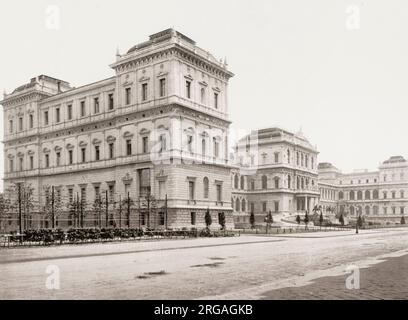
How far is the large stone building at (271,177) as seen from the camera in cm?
8181

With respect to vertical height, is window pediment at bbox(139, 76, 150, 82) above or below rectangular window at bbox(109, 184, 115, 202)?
above

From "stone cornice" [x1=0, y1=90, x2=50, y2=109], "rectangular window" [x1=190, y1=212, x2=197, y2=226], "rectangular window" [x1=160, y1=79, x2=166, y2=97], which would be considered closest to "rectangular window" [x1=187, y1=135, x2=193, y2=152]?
"rectangular window" [x1=160, y1=79, x2=166, y2=97]

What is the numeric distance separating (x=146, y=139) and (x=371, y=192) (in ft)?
280

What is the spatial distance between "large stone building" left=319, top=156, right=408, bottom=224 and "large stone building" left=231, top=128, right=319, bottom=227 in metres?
21.1

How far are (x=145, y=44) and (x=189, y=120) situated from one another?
30.5 feet

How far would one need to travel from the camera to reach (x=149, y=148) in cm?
4588

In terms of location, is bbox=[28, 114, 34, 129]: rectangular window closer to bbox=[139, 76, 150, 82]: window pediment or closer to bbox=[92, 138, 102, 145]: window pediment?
bbox=[92, 138, 102, 145]: window pediment

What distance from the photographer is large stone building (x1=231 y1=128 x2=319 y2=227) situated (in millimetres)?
81812

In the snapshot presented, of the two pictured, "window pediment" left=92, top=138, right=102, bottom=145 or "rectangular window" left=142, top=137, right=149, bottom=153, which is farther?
"window pediment" left=92, top=138, right=102, bottom=145

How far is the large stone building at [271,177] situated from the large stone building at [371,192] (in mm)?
21096

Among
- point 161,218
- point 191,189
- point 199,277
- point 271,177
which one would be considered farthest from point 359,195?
point 199,277

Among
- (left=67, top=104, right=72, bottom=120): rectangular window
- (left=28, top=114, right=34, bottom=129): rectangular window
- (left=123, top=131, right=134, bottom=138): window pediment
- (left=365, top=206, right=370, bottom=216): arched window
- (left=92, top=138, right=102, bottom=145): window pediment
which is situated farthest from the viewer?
(left=365, top=206, right=370, bottom=216): arched window

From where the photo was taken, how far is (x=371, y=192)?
382 ft

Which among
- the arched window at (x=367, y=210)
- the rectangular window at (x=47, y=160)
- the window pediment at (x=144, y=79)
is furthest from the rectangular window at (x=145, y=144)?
the arched window at (x=367, y=210)
